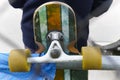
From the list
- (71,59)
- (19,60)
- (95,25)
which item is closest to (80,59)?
(71,59)

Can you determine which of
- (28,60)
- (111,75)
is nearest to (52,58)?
(28,60)

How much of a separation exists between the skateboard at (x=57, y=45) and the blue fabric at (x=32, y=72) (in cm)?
4

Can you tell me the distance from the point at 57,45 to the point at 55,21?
0.09 metres

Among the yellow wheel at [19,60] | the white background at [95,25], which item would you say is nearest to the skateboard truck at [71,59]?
the yellow wheel at [19,60]

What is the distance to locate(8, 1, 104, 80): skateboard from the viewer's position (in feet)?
2.44

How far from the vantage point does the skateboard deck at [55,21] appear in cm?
84

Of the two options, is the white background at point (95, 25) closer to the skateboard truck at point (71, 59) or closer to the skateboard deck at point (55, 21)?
the skateboard deck at point (55, 21)

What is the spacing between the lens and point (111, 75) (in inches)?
52.1

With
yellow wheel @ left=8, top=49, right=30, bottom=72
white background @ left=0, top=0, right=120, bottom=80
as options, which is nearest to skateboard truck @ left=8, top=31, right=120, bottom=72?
yellow wheel @ left=8, top=49, right=30, bottom=72

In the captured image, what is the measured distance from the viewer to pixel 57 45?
0.79 metres

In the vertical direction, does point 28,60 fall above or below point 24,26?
below

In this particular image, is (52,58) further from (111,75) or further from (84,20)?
(111,75)

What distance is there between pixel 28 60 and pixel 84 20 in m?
0.29

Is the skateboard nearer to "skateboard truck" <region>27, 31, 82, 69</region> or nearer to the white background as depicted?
"skateboard truck" <region>27, 31, 82, 69</region>
